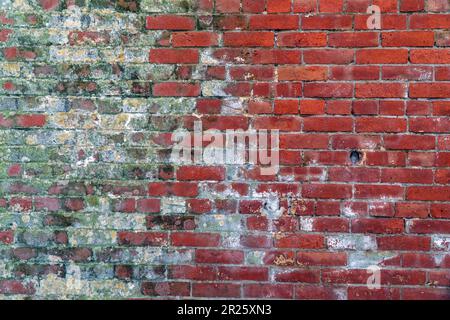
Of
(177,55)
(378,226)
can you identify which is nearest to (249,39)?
(177,55)

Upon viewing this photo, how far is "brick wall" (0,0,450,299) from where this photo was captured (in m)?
2.11

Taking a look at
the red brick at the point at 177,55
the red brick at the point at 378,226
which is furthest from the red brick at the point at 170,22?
the red brick at the point at 378,226

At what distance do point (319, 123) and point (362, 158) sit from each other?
280 mm

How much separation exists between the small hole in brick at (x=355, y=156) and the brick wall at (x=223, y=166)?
0.01 m

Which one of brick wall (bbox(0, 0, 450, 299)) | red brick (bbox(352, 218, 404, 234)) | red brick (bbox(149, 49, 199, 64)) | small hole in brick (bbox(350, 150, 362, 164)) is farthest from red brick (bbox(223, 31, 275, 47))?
red brick (bbox(352, 218, 404, 234))

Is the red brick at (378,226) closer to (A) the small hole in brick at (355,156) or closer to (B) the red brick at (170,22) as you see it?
(A) the small hole in brick at (355,156)

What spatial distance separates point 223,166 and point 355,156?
68 centimetres

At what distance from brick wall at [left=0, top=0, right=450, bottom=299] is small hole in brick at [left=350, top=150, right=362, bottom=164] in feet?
0.05

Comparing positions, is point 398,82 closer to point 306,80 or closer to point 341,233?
point 306,80

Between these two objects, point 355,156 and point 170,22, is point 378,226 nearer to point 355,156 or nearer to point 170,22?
point 355,156

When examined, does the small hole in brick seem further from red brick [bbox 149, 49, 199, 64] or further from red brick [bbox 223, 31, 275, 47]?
red brick [bbox 149, 49, 199, 64]

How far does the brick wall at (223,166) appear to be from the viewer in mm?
2113

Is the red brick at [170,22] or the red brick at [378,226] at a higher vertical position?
the red brick at [170,22]

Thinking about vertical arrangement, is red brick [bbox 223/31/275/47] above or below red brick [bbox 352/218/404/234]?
above
